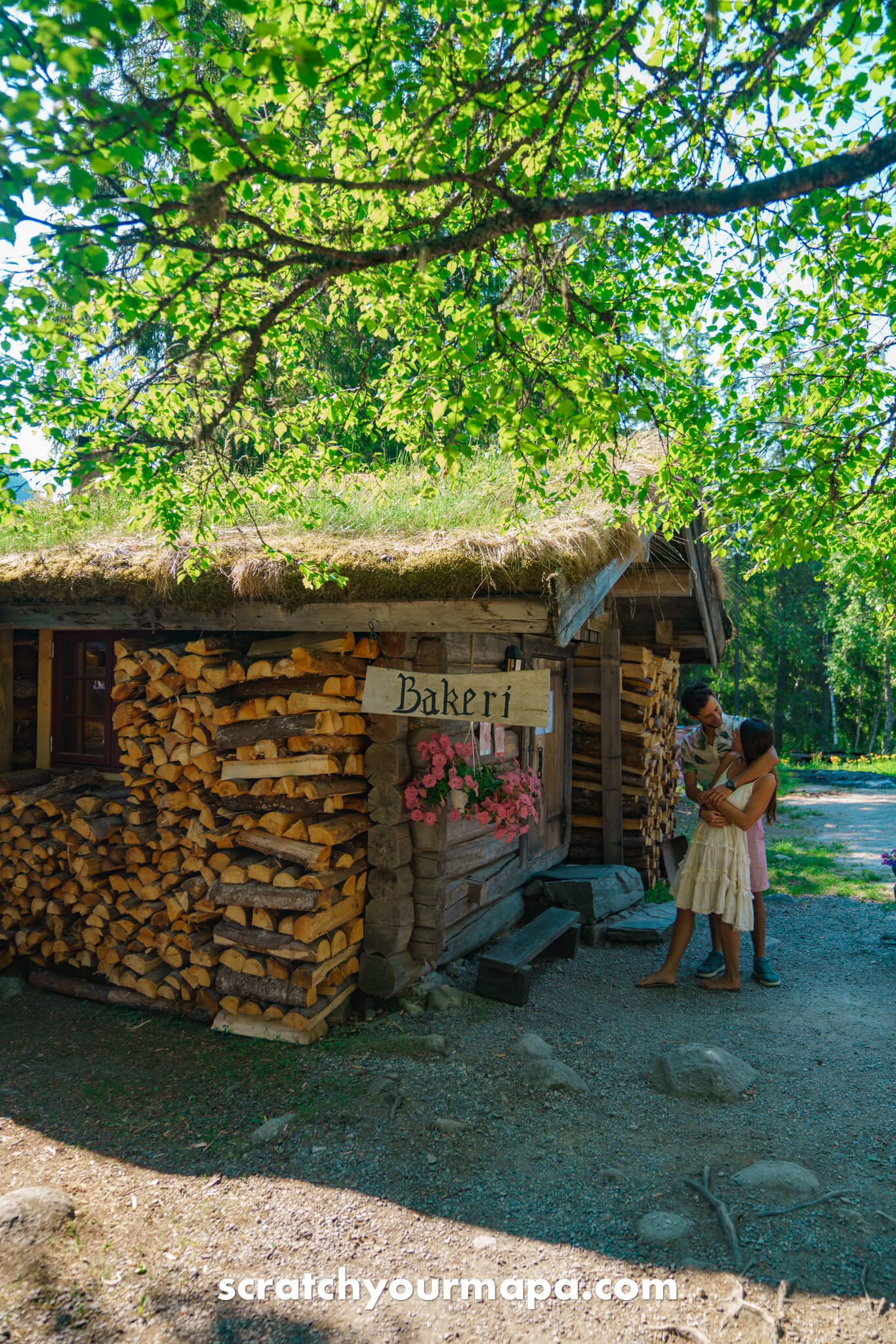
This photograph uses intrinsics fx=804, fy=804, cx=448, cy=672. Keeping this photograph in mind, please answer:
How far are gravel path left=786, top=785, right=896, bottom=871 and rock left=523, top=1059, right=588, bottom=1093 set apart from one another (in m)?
7.76

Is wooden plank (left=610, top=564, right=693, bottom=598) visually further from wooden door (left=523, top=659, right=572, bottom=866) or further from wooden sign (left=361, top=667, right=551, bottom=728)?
wooden sign (left=361, top=667, right=551, bottom=728)

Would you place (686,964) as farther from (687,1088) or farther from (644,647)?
(644,647)

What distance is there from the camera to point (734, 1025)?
5141mm

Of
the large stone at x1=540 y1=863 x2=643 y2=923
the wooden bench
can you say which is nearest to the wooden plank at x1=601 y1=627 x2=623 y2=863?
the large stone at x1=540 y1=863 x2=643 y2=923

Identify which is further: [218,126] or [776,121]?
[776,121]

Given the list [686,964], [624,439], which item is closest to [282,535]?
[624,439]

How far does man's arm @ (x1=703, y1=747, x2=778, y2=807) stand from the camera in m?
5.36

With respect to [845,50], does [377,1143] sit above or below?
below

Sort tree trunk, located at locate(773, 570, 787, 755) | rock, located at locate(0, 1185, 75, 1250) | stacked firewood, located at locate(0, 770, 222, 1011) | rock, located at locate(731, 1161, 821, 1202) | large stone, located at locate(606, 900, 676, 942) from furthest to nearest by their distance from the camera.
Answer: tree trunk, located at locate(773, 570, 787, 755)
large stone, located at locate(606, 900, 676, 942)
stacked firewood, located at locate(0, 770, 222, 1011)
rock, located at locate(731, 1161, 821, 1202)
rock, located at locate(0, 1185, 75, 1250)

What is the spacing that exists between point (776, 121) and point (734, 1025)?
17.8ft

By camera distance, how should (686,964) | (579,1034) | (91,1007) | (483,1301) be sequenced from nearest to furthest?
(483,1301) → (579,1034) → (91,1007) → (686,964)

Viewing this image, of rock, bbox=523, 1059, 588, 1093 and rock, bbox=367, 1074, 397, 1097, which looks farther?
rock, bbox=523, 1059, 588, 1093

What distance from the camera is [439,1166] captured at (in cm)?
362

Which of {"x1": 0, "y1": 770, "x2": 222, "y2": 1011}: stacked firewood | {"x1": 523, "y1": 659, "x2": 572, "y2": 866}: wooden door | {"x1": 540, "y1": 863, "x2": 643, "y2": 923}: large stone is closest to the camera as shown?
{"x1": 0, "y1": 770, "x2": 222, "y2": 1011}: stacked firewood
